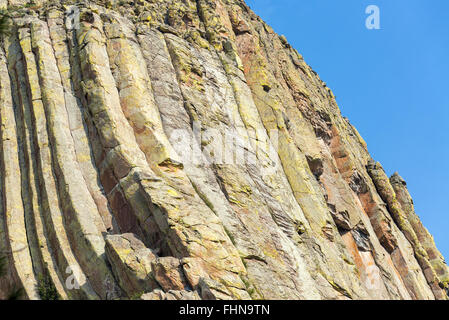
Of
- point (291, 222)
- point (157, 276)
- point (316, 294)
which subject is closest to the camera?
point (157, 276)

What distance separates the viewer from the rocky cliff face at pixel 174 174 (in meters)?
36.8

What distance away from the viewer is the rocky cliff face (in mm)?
36812

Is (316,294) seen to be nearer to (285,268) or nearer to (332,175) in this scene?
(285,268)

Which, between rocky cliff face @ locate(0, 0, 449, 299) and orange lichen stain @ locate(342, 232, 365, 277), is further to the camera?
orange lichen stain @ locate(342, 232, 365, 277)

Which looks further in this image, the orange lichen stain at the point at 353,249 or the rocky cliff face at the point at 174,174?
the orange lichen stain at the point at 353,249

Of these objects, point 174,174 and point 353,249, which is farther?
point 353,249

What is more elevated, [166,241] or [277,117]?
[277,117]

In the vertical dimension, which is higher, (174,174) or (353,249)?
(174,174)

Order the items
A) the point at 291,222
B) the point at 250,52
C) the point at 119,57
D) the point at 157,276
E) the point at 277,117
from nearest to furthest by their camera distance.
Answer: the point at 157,276, the point at 291,222, the point at 119,57, the point at 277,117, the point at 250,52

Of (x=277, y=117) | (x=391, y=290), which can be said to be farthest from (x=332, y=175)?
(x=391, y=290)

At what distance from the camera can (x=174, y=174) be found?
41781mm

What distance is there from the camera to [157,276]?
33.6 meters

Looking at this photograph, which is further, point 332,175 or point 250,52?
point 250,52
